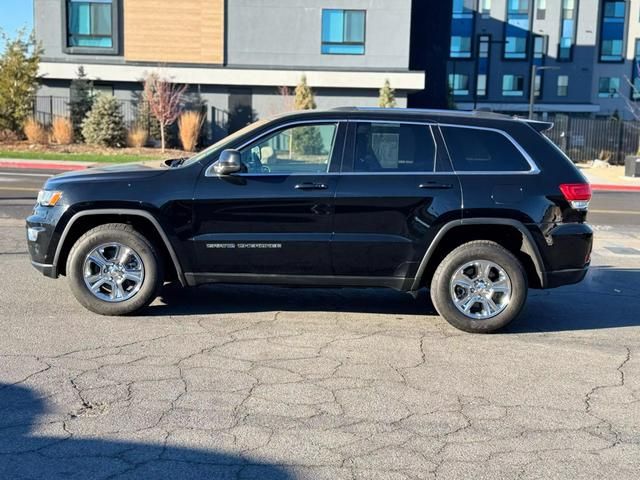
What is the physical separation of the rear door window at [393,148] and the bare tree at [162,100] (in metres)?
25.3

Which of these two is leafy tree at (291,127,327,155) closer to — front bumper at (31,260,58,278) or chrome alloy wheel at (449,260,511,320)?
chrome alloy wheel at (449,260,511,320)

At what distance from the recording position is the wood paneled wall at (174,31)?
111 feet

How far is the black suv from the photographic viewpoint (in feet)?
21.0

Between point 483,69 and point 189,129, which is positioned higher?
point 483,69

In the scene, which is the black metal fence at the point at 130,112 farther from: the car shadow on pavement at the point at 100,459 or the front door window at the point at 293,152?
the car shadow on pavement at the point at 100,459

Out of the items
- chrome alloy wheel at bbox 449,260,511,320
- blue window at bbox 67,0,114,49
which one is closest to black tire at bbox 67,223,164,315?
chrome alloy wheel at bbox 449,260,511,320

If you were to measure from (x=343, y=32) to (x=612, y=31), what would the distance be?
43.9 m

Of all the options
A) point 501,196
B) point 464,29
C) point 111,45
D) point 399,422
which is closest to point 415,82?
point 111,45

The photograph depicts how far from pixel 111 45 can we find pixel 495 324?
32.1m

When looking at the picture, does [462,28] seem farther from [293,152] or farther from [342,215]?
[342,215]

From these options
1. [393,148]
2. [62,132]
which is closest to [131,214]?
[393,148]

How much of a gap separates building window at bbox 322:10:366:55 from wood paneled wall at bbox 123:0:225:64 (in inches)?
194

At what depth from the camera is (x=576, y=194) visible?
21.2 ft

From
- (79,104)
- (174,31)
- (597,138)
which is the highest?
(174,31)
